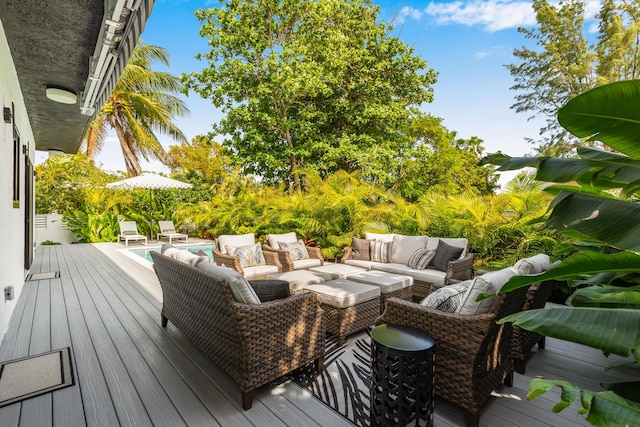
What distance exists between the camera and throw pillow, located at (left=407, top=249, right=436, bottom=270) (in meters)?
4.75

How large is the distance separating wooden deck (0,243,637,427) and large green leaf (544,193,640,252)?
63.3 inches

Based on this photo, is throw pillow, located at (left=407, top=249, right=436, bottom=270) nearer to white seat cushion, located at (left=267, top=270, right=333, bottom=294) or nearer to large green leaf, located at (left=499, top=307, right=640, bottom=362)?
white seat cushion, located at (left=267, top=270, right=333, bottom=294)

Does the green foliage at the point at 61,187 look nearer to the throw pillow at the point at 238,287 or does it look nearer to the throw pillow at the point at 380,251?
the throw pillow at the point at 380,251

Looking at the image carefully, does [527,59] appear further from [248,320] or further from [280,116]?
[248,320]

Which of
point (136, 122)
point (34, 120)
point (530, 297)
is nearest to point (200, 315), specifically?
point (530, 297)

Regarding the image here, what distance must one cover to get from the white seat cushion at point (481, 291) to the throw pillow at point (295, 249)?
12.1 ft

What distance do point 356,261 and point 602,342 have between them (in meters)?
4.66

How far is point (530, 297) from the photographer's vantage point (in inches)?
109

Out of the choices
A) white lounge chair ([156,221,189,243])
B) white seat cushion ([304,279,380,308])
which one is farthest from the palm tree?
white seat cushion ([304,279,380,308])

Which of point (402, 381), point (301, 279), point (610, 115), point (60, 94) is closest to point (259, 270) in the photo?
point (301, 279)

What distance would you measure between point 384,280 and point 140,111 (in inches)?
561

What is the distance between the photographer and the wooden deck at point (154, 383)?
204 centimetres

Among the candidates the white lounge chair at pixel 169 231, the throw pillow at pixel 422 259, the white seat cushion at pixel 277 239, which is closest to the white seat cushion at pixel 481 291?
the throw pillow at pixel 422 259

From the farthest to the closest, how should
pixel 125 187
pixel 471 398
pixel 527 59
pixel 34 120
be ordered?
pixel 527 59
pixel 125 187
pixel 34 120
pixel 471 398
